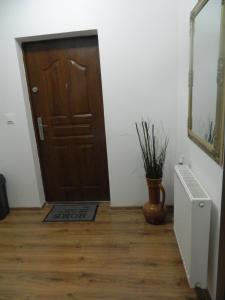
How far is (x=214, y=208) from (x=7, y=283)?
5.33 ft

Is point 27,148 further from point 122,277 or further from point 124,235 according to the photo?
point 122,277

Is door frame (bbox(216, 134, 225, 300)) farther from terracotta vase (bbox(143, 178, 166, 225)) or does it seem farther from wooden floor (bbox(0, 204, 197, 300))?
terracotta vase (bbox(143, 178, 166, 225))

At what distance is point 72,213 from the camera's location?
8.55 ft

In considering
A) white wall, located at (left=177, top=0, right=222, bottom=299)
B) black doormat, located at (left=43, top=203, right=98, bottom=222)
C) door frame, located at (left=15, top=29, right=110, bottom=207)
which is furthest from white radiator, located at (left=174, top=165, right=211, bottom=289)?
door frame, located at (left=15, top=29, right=110, bottom=207)

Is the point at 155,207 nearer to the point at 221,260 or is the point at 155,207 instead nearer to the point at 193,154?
the point at 193,154

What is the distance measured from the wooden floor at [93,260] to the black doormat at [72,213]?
8 centimetres

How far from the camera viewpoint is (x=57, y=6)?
216 cm

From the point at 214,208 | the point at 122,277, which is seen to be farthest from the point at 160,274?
the point at 214,208

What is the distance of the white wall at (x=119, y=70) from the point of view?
83.7 inches

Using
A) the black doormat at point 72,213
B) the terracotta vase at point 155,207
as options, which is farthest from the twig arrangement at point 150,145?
the black doormat at point 72,213

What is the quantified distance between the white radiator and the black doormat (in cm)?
124

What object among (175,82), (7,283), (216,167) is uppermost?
(175,82)

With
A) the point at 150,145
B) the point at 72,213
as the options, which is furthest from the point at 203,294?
the point at 72,213

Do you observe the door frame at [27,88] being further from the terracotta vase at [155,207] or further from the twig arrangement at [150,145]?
the terracotta vase at [155,207]
